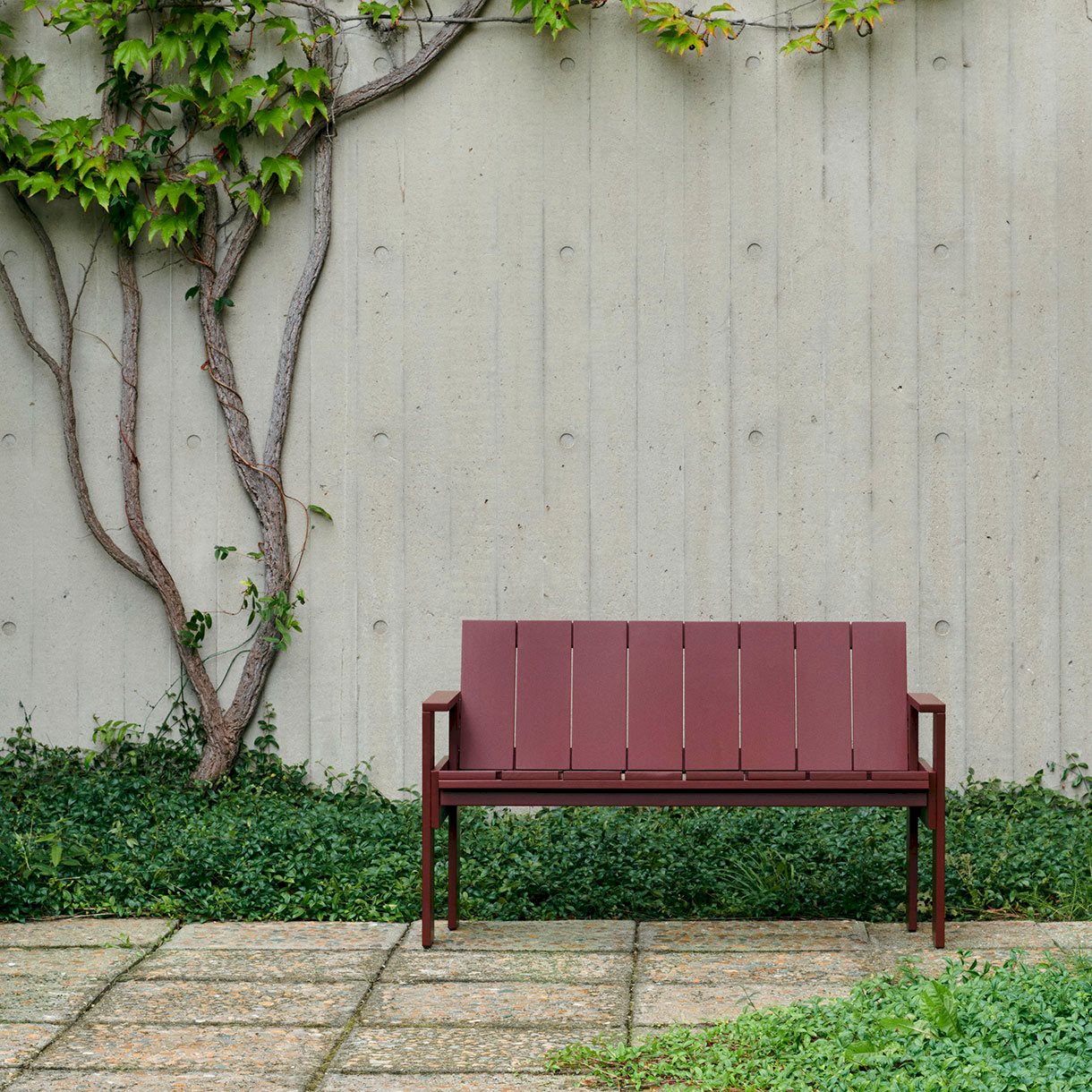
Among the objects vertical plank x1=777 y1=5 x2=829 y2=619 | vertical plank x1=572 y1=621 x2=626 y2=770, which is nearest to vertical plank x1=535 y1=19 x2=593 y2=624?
vertical plank x1=777 y1=5 x2=829 y2=619

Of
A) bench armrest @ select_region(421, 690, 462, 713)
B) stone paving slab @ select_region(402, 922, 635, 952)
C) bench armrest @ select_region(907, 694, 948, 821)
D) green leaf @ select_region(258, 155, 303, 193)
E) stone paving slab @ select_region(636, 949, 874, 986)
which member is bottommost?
stone paving slab @ select_region(402, 922, 635, 952)

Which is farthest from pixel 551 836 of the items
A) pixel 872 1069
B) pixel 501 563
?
pixel 872 1069

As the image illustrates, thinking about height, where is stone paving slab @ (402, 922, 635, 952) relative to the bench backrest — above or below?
below

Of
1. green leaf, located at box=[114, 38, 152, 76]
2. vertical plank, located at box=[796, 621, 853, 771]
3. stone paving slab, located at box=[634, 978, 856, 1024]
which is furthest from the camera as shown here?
green leaf, located at box=[114, 38, 152, 76]

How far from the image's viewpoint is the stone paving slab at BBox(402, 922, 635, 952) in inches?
133

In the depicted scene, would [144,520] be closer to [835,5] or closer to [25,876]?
[25,876]

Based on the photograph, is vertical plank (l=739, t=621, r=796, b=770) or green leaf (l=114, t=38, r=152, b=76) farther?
green leaf (l=114, t=38, r=152, b=76)

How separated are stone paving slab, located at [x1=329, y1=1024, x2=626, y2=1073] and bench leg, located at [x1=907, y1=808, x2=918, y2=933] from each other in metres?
1.09

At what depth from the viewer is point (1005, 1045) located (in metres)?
2.42

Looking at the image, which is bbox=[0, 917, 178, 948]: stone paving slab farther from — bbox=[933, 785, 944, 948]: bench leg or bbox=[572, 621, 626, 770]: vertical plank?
bbox=[933, 785, 944, 948]: bench leg

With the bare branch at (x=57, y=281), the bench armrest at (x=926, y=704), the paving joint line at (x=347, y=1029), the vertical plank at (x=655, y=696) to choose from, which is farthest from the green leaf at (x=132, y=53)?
the bench armrest at (x=926, y=704)

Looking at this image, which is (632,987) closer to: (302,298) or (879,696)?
(879,696)

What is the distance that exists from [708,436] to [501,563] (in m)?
0.93

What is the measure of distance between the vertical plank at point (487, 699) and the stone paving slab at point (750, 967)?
27.5 inches
